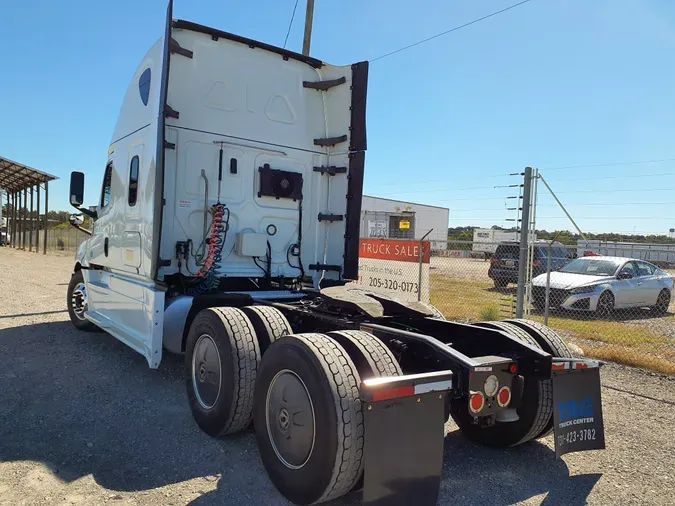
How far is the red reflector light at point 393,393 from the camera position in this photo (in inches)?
102

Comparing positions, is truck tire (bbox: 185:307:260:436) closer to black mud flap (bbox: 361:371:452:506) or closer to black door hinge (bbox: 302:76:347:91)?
black mud flap (bbox: 361:371:452:506)

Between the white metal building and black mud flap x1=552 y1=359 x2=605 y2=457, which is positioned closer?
black mud flap x1=552 y1=359 x2=605 y2=457

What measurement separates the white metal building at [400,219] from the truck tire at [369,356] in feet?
71.1

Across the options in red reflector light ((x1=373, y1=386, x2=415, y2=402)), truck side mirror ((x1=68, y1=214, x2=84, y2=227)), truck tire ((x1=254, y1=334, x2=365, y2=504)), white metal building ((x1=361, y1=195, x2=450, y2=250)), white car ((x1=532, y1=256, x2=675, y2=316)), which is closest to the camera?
red reflector light ((x1=373, y1=386, x2=415, y2=402))

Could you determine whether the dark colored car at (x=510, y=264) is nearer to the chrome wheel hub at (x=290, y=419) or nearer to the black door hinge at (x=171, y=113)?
the black door hinge at (x=171, y=113)

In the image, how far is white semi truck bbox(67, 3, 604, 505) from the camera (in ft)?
9.07

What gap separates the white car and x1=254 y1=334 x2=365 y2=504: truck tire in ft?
27.9

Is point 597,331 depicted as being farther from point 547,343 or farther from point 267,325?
point 267,325

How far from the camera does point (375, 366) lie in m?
2.94

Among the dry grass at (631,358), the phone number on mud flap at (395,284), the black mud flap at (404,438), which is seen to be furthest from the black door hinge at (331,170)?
the dry grass at (631,358)

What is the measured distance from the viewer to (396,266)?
33.4ft

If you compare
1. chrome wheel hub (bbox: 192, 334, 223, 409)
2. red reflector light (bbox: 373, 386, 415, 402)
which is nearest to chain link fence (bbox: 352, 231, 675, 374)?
chrome wheel hub (bbox: 192, 334, 223, 409)

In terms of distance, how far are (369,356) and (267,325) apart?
1.22 meters

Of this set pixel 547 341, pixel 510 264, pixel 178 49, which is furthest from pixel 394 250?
pixel 547 341
